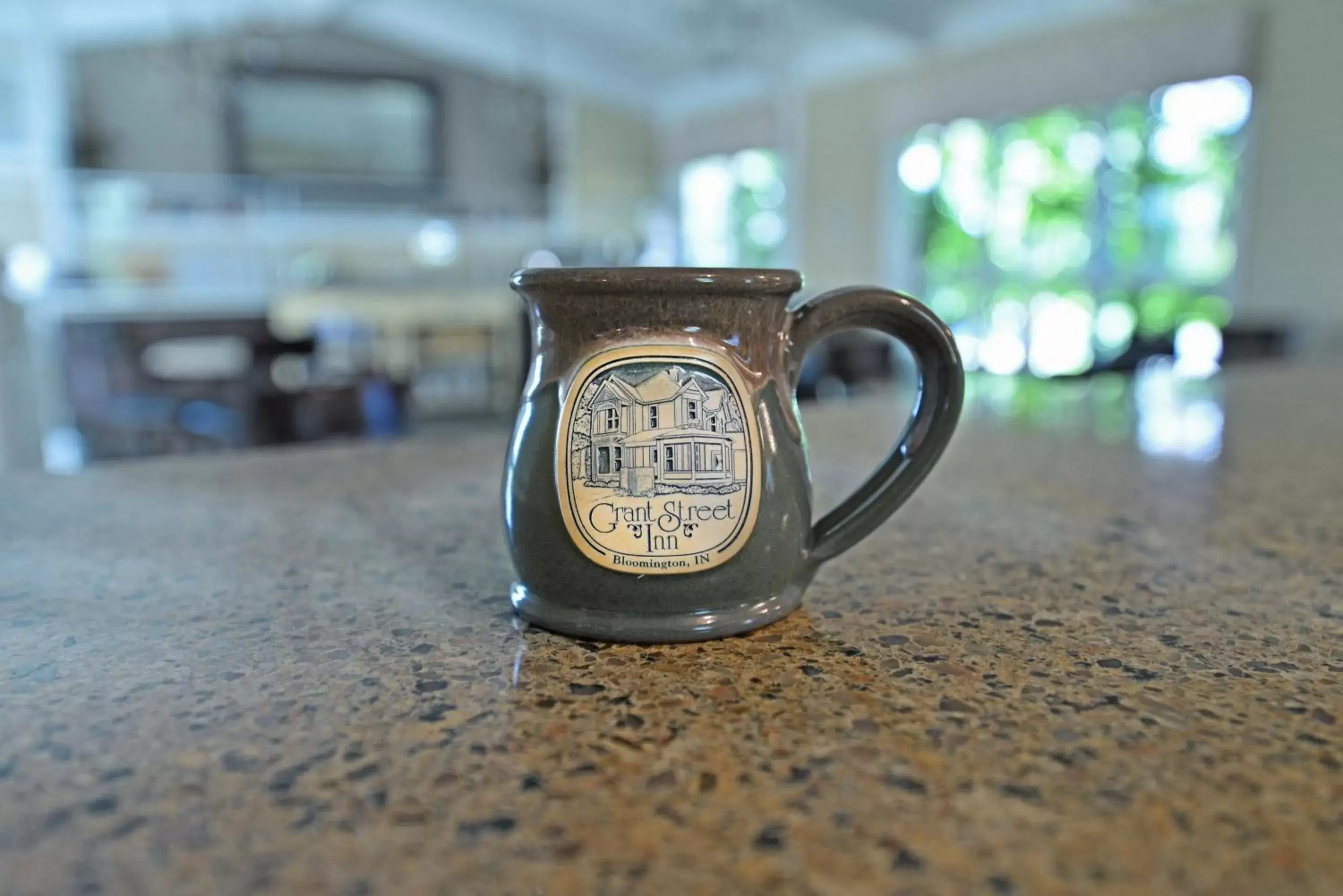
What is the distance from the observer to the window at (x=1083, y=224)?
12.6 feet

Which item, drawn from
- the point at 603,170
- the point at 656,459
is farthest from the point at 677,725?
the point at 603,170

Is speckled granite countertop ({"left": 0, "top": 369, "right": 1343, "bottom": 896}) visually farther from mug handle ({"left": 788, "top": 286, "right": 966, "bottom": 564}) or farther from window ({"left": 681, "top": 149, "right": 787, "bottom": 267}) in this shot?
window ({"left": 681, "top": 149, "right": 787, "bottom": 267})

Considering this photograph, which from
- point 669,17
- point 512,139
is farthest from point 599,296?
point 512,139

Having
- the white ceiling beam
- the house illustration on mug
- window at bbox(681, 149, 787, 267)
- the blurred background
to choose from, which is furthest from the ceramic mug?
the white ceiling beam

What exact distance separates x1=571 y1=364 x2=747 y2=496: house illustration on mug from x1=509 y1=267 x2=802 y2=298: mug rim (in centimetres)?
3

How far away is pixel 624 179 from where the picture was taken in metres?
6.93

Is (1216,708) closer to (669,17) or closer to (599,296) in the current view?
(599,296)

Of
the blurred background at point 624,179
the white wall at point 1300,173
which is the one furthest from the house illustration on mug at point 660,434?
the white wall at point 1300,173

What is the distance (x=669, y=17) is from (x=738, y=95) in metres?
0.98

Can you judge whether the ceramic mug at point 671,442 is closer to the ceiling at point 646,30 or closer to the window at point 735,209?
the ceiling at point 646,30

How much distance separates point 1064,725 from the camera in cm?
32

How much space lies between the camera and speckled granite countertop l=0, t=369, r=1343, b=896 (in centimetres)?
25

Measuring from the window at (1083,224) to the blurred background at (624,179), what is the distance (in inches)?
0.6

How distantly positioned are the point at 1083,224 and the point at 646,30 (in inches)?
113
